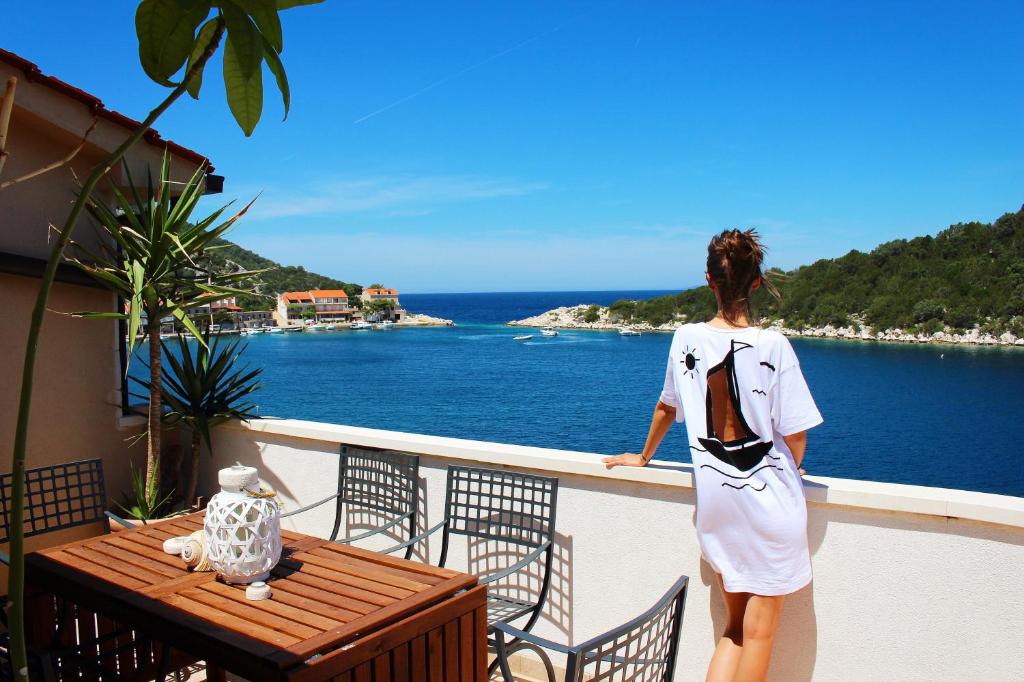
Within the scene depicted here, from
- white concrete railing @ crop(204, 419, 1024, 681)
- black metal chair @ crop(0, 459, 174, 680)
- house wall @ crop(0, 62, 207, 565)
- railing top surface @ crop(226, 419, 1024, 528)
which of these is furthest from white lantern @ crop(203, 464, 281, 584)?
house wall @ crop(0, 62, 207, 565)

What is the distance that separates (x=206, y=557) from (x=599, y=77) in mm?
68901

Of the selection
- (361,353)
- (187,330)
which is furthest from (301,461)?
(361,353)

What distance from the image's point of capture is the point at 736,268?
218 centimetres

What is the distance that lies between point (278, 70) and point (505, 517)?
228cm

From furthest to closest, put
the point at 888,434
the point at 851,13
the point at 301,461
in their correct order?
the point at 851,13 < the point at 888,434 < the point at 301,461

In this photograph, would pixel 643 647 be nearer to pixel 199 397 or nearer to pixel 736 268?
pixel 736 268

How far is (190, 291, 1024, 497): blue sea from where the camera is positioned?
29688 millimetres

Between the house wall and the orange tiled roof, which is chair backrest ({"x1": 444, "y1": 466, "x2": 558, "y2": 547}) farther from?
the house wall

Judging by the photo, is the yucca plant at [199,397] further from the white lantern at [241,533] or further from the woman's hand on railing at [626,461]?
the woman's hand on railing at [626,461]

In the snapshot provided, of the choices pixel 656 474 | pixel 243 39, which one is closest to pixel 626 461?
pixel 656 474

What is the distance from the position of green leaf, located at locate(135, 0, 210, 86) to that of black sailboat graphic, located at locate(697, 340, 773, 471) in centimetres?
174

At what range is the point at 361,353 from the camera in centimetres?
6681

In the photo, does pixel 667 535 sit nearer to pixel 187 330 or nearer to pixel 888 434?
pixel 187 330

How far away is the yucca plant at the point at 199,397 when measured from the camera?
3891mm
